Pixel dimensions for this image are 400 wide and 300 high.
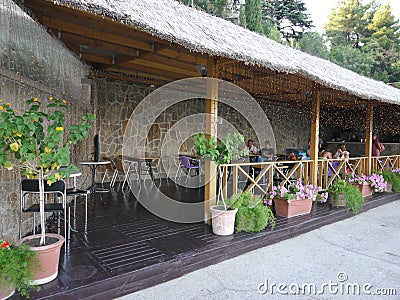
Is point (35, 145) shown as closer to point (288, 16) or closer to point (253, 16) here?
point (253, 16)

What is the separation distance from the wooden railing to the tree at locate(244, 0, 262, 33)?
8248mm

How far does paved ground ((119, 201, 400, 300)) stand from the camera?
2668mm

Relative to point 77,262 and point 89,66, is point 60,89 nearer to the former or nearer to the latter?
point 89,66

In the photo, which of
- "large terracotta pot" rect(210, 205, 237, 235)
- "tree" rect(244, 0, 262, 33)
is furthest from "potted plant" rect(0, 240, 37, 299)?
"tree" rect(244, 0, 262, 33)

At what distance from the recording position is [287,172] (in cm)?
→ 618

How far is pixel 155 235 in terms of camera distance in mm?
3521

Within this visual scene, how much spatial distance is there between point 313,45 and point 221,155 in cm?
1585

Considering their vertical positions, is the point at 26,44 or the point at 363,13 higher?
the point at 363,13

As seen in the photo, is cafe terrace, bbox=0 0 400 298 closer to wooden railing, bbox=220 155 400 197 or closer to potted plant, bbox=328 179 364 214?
wooden railing, bbox=220 155 400 197

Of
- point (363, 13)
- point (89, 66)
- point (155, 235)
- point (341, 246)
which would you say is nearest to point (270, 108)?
point (89, 66)

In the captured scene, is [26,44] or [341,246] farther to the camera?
[341,246]

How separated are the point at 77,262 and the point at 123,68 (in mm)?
4054

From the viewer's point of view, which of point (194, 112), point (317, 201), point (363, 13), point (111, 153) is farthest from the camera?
point (363, 13)

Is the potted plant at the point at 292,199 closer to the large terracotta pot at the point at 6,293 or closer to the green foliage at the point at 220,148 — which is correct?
the green foliage at the point at 220,148
